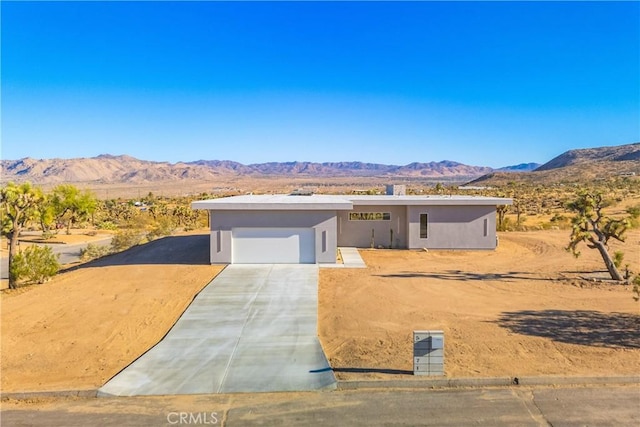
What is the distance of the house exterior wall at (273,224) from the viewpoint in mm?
19766

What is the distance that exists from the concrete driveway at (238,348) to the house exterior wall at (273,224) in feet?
10.8

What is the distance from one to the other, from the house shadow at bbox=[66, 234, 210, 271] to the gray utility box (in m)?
Result: 13.0

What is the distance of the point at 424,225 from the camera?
23781mm

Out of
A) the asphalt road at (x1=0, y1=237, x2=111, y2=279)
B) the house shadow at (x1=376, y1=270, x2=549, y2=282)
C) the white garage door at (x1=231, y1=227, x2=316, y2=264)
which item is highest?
the white garage door at (x1=231, y1=227, x2=316, y2=264)

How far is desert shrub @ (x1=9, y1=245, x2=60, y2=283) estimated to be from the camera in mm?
17953

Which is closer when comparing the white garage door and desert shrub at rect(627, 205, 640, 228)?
the white garage door

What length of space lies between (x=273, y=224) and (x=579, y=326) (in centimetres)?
1211

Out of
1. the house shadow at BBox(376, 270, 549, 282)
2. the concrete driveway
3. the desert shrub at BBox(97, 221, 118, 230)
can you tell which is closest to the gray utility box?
the concrete driveway

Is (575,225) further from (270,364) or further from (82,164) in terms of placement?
(82,164)

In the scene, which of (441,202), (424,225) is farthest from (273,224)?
(441,202)

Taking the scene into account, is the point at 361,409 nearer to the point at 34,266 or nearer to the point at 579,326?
the point at 579,326

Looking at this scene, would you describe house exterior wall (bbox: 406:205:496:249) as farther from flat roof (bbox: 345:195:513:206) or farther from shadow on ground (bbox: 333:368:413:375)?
shadow on ground (bbox: 333:368:413:375)

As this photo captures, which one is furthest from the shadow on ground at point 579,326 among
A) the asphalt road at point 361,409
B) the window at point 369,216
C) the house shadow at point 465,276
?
the window at point 369,216

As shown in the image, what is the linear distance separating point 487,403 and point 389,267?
11.5 metres
